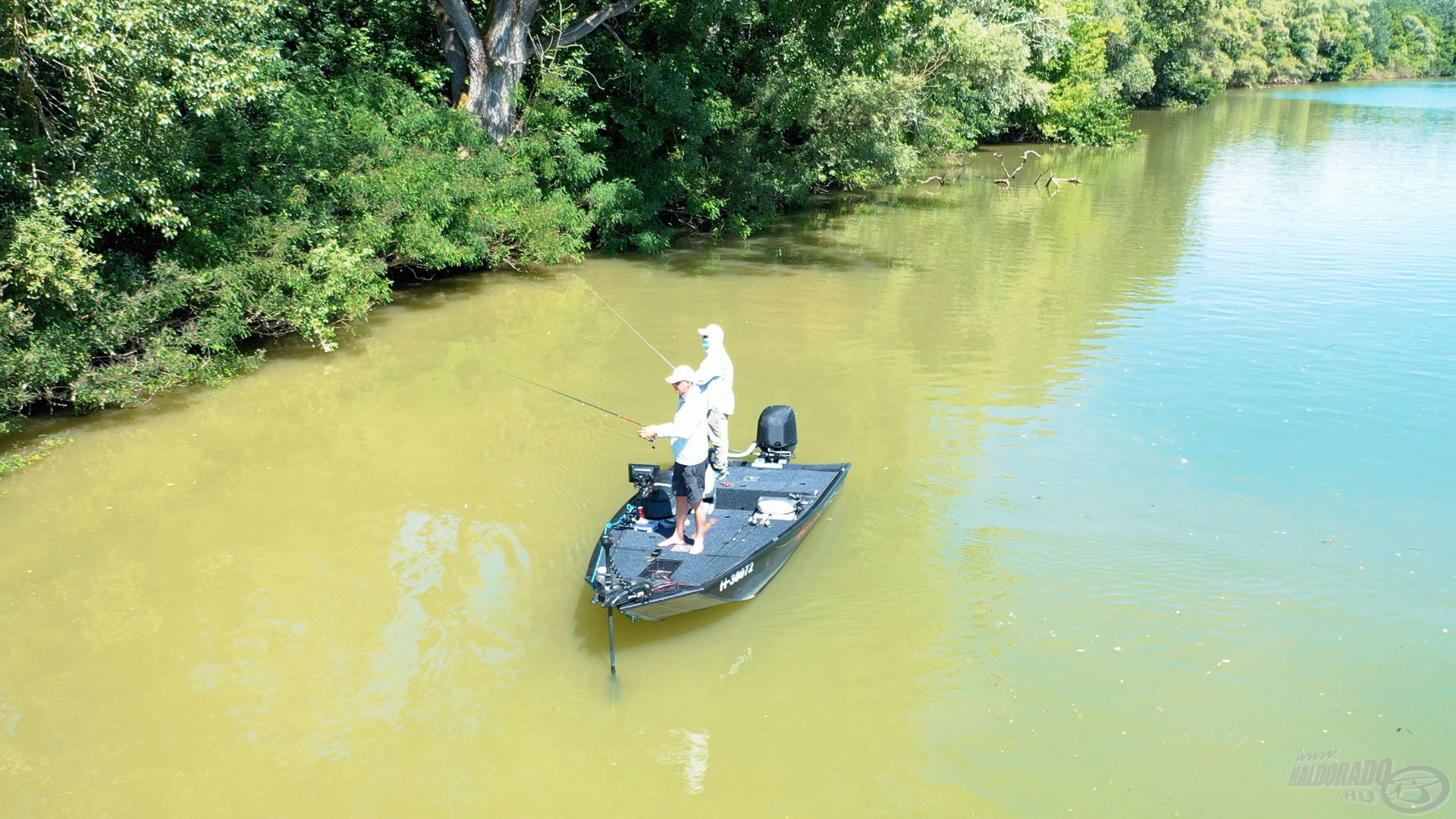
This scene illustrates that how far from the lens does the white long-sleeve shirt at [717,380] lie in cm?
893

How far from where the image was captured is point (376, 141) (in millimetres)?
16156

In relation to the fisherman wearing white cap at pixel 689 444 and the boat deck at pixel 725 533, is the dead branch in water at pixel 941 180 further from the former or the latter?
the fisherman wearing white cap at pixel 689 444

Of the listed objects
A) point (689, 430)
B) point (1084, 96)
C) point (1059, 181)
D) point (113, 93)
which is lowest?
point (689, 430)

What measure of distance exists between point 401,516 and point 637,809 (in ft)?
15.7

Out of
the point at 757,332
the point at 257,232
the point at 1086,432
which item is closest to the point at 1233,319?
the point at 1086,432

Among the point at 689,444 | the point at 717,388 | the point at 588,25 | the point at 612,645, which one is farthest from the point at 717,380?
the point at 588,25

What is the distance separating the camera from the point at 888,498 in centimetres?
1061

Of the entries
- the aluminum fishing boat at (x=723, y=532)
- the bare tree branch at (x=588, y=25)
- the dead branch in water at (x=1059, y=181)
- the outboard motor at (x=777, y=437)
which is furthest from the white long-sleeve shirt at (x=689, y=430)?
the dead branch in water at (x=1059, y=181)

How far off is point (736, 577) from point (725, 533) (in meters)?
0.85

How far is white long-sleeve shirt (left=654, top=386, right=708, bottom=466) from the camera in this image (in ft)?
27.4

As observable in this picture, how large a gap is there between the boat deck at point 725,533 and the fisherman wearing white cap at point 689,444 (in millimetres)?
217

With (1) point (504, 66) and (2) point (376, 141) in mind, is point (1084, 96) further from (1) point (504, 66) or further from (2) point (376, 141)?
(2) point (376, 141)

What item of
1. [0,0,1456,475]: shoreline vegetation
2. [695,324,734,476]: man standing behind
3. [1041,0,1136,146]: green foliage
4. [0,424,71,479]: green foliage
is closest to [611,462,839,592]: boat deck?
[695,324,734,476]: man standing behind

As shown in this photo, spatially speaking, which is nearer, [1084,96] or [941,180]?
[941,180]
